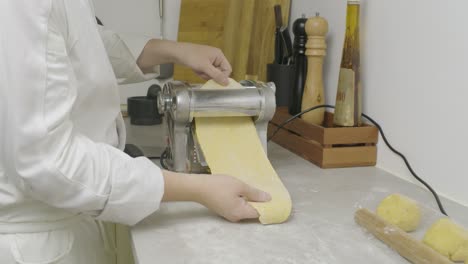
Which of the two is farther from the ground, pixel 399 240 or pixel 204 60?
pixel 204 60

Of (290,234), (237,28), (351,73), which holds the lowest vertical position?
(290,234)

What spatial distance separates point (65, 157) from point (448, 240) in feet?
1.59

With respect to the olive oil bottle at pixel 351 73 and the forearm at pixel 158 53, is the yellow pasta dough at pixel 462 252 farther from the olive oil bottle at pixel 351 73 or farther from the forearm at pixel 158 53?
the forearm at pixel 158 53

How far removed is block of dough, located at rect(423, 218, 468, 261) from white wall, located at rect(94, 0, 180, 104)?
1.20 metres

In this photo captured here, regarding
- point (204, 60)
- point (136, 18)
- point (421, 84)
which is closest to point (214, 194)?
point (204, 60)

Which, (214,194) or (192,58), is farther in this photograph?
(192,58)

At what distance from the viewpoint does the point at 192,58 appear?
1022 mm

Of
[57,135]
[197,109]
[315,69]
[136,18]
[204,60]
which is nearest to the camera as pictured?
[57,135]

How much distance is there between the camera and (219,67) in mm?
1013

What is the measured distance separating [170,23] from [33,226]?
1084mm

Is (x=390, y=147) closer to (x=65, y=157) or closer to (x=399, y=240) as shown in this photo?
(x=399, y=240)

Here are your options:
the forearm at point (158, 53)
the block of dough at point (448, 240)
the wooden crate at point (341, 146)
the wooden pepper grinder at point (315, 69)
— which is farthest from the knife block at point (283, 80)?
the block of dough at point (448, 240)

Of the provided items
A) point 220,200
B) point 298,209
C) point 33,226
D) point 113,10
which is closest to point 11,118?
point 33,226

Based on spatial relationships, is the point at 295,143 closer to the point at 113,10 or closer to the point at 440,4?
the point at 440,4
